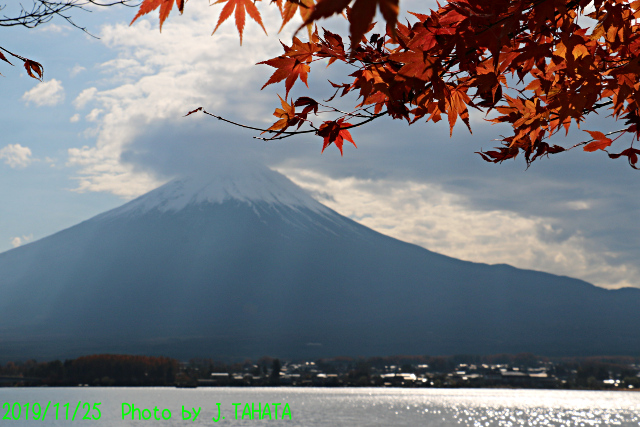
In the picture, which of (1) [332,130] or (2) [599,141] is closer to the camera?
(1) [332,130]

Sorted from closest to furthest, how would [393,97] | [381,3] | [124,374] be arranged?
1. [381,3]
2. [393,97]
3. [124,374]

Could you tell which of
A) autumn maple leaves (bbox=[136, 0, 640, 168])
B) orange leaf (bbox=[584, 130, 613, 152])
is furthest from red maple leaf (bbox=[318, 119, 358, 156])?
orange leaf (bbox=[584, 130, 613, 152])

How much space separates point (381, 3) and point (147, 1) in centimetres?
159

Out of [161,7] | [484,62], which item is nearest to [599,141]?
[484,62]

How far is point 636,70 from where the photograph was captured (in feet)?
10.7

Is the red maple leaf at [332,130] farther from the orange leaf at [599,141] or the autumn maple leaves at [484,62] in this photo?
the orange leaf at [599,141]

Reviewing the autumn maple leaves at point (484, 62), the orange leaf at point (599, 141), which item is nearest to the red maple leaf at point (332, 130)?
the autumn maple leaves at point (484, 62)

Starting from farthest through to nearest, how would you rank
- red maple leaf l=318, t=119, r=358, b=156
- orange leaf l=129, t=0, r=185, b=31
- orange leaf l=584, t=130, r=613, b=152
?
1. orange leaf l=584, t=130, r=613, b=152
2. red maple leaf l=318, t=119, r=358, b=156
3. orange leaf l=129, t=0, r=185, b=31

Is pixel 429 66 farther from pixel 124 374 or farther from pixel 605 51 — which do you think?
pixel 124 374

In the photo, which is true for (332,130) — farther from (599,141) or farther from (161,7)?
(599,141)

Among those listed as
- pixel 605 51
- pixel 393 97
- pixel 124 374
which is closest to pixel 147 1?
pixel 393 97

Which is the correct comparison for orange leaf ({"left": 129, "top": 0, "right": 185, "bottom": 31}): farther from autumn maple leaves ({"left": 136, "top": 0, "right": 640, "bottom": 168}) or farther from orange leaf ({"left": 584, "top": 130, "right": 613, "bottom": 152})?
orange leaf ({"left": 584, "top": 130, "right": 613, "bottom": 152})

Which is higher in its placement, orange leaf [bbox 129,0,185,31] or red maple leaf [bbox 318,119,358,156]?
orange leaf [bbox 129,0,185,31]

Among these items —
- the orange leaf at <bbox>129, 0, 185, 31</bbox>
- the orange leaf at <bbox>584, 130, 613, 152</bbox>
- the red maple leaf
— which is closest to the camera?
the orange leaf at <bbox>129, 0, 185, 31</bbox>
